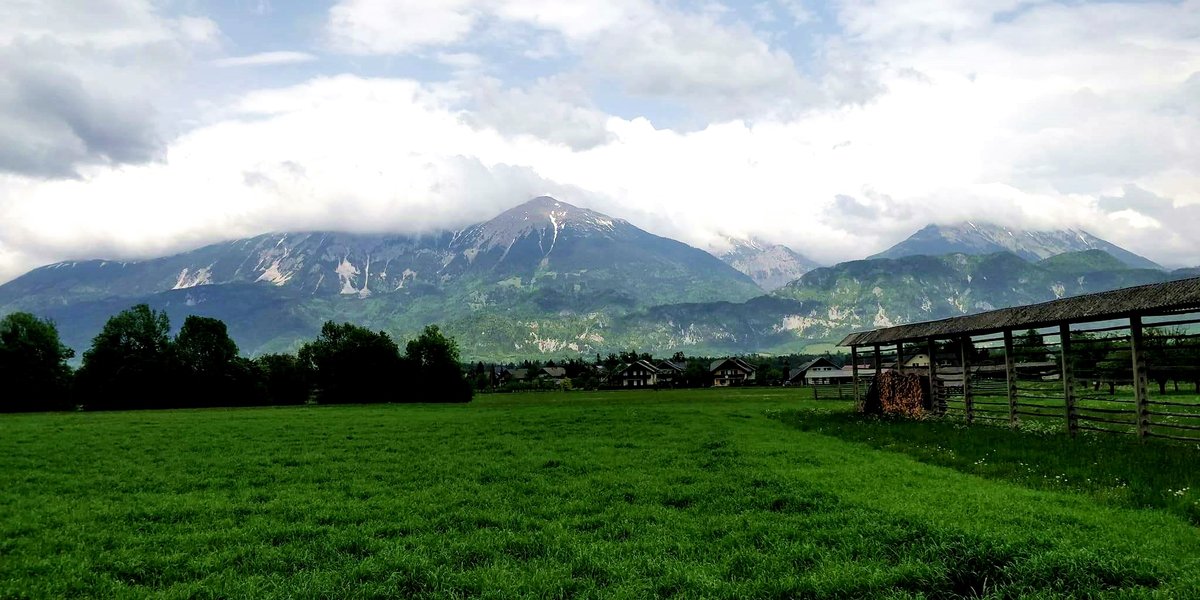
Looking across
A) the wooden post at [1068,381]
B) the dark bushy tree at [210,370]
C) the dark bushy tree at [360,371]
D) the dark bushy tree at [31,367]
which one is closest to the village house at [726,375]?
the dark bushy tree at [360,371]

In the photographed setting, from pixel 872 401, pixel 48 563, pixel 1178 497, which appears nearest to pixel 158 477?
pixel 48 563

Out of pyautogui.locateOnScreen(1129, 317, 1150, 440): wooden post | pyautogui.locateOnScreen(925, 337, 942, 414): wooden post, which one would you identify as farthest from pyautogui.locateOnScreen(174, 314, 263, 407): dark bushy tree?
pyautogui.locateOnScreen(1129, 317, 1150, 440): wooden post

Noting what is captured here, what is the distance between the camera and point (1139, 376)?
20172mm

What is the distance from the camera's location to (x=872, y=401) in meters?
37.7

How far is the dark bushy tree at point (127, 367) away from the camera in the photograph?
88.6m

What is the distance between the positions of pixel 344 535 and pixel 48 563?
164 inches

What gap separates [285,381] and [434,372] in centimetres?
2374

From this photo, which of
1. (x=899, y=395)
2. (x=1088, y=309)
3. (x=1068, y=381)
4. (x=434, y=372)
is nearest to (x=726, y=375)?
(x=434, y=372)

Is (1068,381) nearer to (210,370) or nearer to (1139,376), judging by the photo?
(1139,376)

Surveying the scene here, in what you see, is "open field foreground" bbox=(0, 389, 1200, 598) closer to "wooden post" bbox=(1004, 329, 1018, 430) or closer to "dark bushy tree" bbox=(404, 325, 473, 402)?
"wooden post" bbox=(1004, 329, 1018, 430)

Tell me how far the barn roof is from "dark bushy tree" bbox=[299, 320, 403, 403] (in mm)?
86515

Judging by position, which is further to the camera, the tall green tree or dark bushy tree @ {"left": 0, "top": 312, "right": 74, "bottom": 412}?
dark bushy tree @ {"left": 0, "top": 312, "right": 74, "bottom": 412}

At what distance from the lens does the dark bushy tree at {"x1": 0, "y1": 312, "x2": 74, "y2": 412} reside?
3211 inches

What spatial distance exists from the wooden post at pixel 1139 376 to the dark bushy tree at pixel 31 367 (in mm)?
106325
